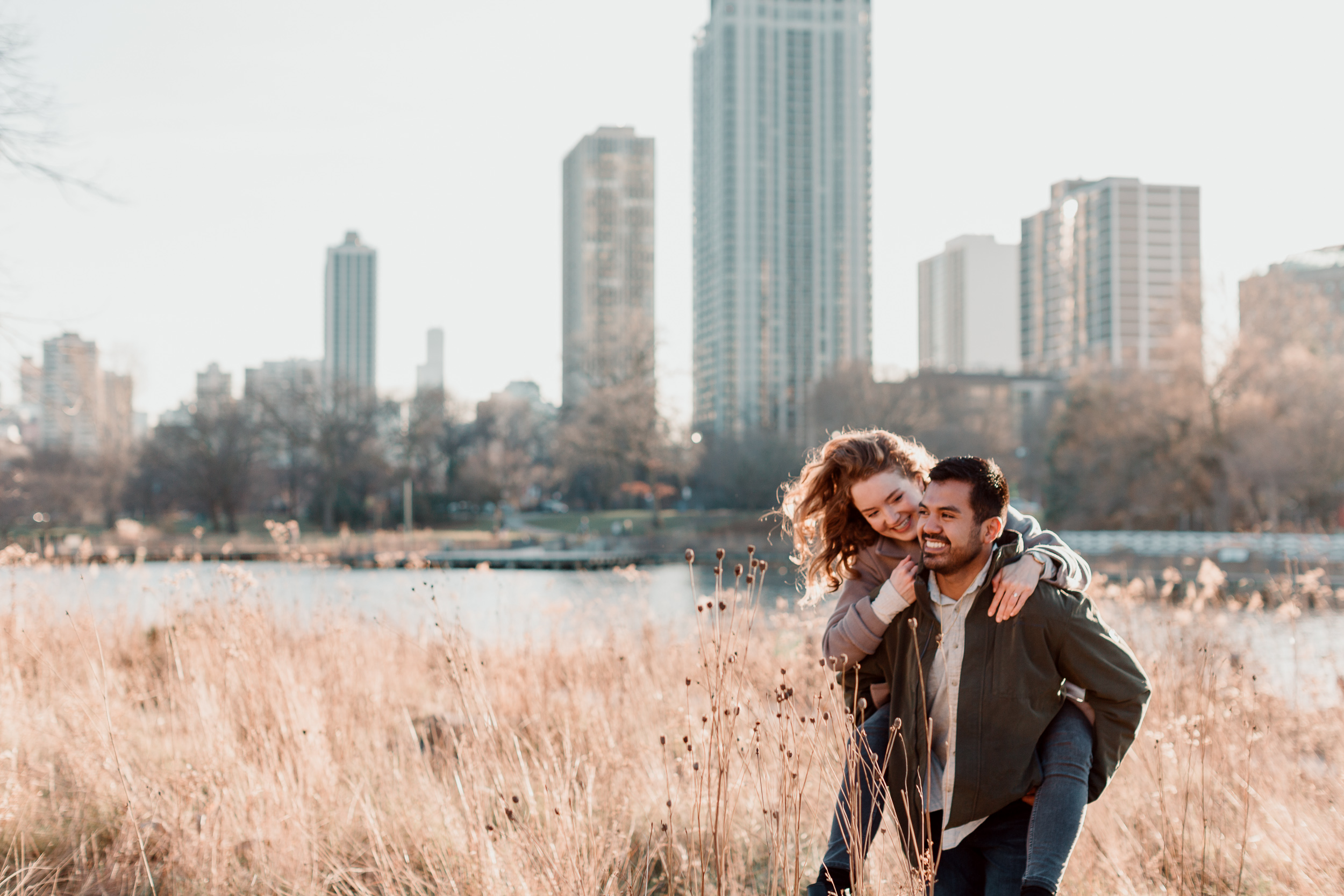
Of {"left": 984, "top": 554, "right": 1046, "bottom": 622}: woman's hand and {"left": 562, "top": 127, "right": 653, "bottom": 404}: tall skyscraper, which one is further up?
{"left": 562, "top": 127, "right": 653, "bottom": 404}: tall skyscraper

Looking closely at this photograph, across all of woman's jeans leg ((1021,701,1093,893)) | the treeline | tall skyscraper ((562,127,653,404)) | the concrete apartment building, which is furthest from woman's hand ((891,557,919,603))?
tall skyscraper ((562,127,653,404))

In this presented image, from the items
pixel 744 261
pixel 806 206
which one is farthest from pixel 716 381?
pixel 806 206

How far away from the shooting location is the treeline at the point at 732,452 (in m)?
24.7

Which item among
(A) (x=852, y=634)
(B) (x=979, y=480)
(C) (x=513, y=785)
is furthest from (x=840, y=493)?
(C) (x=513, y=785)

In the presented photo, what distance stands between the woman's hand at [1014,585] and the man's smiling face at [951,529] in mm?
85

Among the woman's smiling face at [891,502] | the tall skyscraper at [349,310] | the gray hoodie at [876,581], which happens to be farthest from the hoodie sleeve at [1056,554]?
the tall skyscraper at [349,310]

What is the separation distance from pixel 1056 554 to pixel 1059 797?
0.53 meters

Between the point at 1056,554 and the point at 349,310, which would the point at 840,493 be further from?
the point at 349,310

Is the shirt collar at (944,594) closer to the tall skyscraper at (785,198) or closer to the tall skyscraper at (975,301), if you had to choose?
the tall skyscraper at (785,198)

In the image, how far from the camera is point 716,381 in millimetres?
91125

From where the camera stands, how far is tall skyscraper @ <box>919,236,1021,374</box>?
150500mm

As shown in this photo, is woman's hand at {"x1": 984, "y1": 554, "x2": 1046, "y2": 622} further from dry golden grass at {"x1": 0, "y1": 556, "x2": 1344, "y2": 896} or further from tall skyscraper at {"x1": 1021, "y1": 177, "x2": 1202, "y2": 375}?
tall skyscraper at {"x1": 1021, "y1": 177, "x2": 1202, "y2": 375}

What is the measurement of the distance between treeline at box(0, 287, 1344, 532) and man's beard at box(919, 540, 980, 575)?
1659 centimetres

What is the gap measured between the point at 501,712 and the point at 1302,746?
4224mm
